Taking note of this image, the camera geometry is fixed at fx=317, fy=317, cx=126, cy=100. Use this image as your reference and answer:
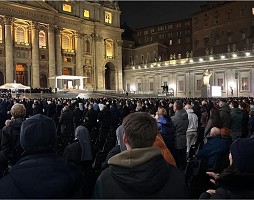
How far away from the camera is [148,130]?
250cm

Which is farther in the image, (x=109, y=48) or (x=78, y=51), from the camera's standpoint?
(x=109, y=48)

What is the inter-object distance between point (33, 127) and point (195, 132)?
26.4 feet

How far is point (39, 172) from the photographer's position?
2.40 metres

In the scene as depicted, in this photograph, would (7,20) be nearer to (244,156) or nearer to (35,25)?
(35,25)

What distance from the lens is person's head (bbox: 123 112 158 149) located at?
2.46 meters

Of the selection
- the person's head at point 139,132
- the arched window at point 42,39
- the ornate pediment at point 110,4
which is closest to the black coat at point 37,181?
the person's head at point 139,132

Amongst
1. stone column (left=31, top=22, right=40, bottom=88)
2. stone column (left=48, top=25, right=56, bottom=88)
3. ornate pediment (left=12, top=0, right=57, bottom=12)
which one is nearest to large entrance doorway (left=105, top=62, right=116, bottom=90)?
stone column (left=48, top=25, right=56, bottom=88)

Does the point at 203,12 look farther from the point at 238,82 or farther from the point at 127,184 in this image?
the point at 127,184

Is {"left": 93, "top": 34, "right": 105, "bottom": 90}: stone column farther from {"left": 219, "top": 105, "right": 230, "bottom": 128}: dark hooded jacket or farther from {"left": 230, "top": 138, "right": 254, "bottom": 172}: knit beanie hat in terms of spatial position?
{"left": 230, "top": 138, "right": 254, "bottom": 172}: knit beanie hat

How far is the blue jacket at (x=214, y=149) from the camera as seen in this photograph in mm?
5512

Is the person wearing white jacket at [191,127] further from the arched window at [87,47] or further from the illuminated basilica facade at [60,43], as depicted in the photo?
the arched window at [87,47]

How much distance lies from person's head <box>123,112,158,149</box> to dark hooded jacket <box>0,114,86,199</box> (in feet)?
1.90

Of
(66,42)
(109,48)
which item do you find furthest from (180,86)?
(66,42)

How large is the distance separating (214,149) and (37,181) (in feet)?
12.9
